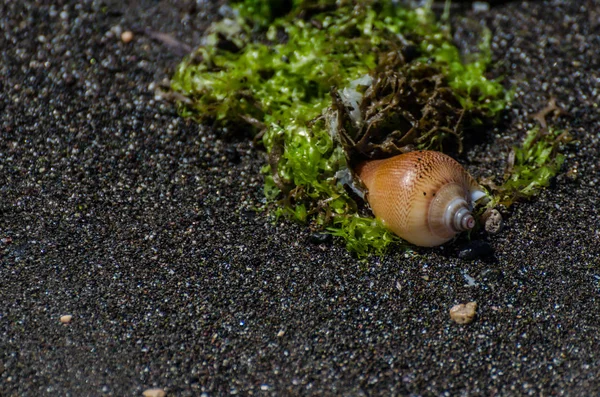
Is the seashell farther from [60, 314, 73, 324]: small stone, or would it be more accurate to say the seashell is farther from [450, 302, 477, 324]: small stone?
[60, 314, 73, 324]: small stone

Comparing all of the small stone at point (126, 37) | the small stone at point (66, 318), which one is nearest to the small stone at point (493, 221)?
the small stone at point (66, 318)

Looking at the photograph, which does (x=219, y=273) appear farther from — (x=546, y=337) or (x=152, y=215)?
(x=546, y=337)

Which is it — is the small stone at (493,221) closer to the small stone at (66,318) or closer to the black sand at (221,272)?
the black sand at (221,272)

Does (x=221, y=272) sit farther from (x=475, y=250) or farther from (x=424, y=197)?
(x=475, y=250)

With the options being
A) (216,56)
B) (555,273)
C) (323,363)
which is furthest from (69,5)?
(555,273)

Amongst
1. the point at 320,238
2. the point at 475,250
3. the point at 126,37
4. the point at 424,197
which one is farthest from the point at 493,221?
the point at 126,37

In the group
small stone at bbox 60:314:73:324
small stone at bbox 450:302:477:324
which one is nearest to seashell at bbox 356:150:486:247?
small stone at bbox 450:302:477:324
